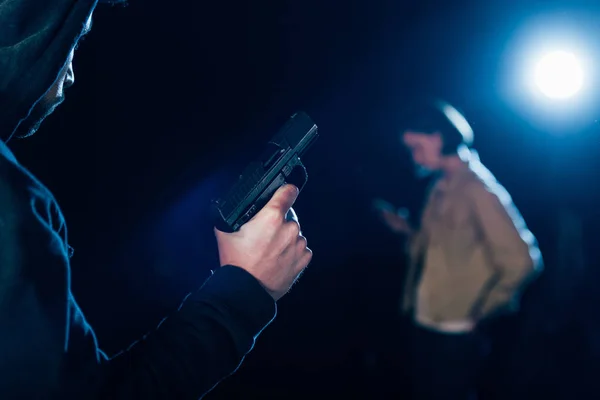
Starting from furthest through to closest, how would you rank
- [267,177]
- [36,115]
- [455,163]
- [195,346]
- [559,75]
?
[559,75], [455,163], [267,177], [36,115], [195,346]

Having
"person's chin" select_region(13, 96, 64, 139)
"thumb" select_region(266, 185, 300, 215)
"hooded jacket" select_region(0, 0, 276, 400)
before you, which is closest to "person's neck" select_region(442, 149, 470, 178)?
"thumb" select_region(266, 185, 300, 215)

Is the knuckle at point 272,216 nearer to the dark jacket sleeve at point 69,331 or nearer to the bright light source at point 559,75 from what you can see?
the dark jacket sleeve at point 69,331

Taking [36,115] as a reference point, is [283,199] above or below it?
below

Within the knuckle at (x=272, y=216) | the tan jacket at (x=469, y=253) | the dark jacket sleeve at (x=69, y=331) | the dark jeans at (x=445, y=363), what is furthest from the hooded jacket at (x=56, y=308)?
the dark jeans at (x=445, y=363)

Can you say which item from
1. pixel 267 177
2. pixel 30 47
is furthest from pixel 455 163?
pixel 30 47

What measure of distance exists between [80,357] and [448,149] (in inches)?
100

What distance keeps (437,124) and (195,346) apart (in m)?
2.48

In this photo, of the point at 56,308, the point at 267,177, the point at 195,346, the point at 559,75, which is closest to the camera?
the point at 56,308

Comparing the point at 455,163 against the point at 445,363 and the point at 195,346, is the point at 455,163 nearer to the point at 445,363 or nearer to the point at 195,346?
the point at 445,363

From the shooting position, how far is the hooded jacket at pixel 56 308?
664 mm

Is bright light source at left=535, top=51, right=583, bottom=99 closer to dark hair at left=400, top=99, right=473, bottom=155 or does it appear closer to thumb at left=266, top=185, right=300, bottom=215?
dark hair at left=400, top=99, right=473, bottom=155

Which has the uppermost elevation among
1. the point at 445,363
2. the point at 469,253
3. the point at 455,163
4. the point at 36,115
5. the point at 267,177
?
the point at 36,115

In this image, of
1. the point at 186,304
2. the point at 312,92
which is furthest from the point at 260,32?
the point at 186,304

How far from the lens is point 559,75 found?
3998 millimetres
